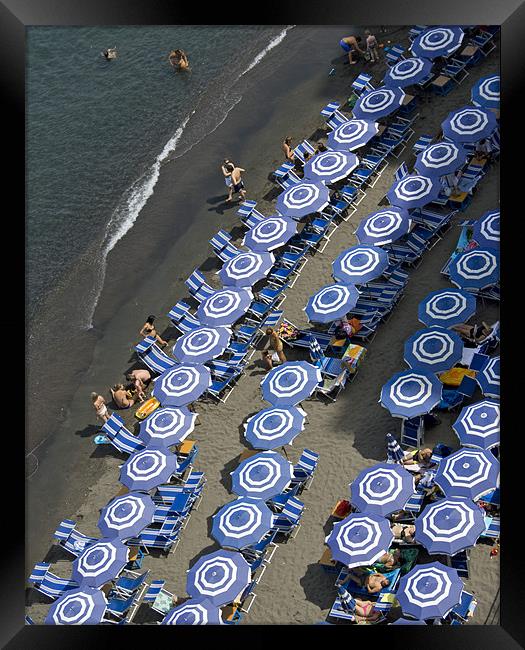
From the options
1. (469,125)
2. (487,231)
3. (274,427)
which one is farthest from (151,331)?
(469,125)

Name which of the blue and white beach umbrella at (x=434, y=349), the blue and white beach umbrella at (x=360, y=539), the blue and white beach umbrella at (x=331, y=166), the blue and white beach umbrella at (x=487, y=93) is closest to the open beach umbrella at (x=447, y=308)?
the blue and white beach umbrella at (x=434, y=349)

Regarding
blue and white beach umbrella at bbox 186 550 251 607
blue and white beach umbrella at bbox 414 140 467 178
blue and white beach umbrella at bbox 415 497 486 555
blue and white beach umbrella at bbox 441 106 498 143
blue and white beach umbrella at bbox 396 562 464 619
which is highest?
blue and white beach umbrella at bbox 441 106 498 143

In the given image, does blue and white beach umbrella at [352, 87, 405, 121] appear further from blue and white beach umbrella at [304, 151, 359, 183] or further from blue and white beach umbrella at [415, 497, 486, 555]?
blue and white beach umbrella at [415, 497, 486, 555]

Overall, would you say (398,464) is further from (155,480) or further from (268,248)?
(268,248)

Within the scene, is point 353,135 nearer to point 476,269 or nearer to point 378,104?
point 378,104

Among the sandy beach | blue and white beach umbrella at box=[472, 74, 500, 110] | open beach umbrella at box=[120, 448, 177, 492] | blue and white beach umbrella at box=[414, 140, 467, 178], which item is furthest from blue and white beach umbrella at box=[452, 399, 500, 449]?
blue and white beach umbrella at box=[472, 74, 500, 110]
